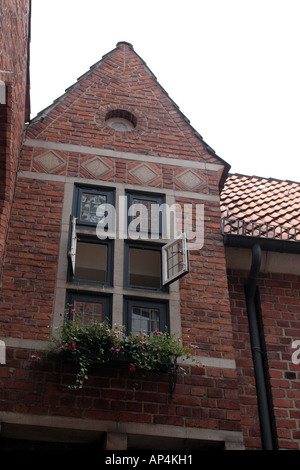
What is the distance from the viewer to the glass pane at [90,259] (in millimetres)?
9266

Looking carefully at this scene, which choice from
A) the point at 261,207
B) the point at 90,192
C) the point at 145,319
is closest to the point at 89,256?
the point at 90,192

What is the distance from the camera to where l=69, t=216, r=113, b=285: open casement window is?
844 cm

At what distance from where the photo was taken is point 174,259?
8633 millimetres

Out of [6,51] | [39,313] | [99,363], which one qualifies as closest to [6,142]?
[6,51]

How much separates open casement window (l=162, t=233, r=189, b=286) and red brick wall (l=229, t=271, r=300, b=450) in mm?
1211

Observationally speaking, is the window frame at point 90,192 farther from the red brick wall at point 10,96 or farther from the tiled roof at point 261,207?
the tiled roof at point 261,207

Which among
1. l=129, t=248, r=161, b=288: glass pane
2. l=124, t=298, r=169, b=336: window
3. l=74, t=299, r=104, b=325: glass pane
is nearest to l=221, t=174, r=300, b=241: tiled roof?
l=129, t=248, r=161, b=288: glass pane

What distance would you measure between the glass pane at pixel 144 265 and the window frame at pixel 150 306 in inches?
37.0

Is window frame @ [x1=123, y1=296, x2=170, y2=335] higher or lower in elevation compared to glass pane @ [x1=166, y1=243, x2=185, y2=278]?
lower

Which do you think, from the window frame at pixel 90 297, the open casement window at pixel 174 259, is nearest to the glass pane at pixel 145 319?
the window frame at pixel 90 297

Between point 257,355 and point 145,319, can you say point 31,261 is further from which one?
point 257,355

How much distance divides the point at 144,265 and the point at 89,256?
0.83 metres

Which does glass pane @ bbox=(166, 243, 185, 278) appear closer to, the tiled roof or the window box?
the window box
